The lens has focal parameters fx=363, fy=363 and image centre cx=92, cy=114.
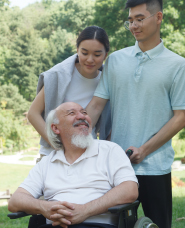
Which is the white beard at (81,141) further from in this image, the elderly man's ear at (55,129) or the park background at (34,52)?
the park background at (34,52)

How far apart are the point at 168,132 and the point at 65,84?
811 millimetres

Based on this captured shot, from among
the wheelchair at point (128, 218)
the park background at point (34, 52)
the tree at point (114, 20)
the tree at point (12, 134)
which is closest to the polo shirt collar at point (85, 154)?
the wheelchair at point (128, 218)

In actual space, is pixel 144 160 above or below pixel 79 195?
above

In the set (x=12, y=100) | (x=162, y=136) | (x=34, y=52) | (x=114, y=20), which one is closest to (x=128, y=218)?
(x=162, y=136)

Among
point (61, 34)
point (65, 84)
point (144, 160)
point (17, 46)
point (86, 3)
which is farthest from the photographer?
point (86, 3)

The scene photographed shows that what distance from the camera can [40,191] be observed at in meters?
2.47

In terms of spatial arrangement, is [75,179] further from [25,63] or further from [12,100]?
[25,63]

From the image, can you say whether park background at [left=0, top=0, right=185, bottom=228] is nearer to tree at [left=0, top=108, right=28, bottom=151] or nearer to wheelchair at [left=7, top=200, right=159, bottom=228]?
tree at [left=0, top=108, right=28, bottom=151]

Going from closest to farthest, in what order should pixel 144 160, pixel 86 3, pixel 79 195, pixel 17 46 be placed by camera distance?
pixel 79 195, pixel 144 160, pixel 17 46, pixel 86 3

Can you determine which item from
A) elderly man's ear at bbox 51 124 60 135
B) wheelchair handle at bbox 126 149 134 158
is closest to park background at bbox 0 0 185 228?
wheelchair handle at bbox 126 149 134 158

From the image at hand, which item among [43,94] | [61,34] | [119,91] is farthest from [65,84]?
[61,34]

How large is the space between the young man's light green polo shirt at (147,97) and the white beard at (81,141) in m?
0.23

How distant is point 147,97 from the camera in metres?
2.42

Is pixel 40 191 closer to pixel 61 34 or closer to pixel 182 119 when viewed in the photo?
pixel 182 119
